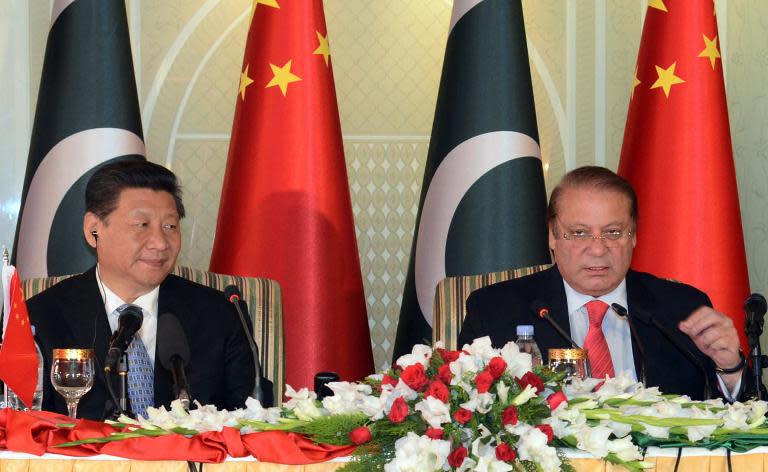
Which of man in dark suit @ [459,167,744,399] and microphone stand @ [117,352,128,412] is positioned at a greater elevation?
man in dark suit @ [459,167,744,399]

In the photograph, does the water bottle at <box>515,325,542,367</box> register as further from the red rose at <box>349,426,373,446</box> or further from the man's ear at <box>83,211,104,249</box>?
the man's ear at <box>83,211,104,249</box>

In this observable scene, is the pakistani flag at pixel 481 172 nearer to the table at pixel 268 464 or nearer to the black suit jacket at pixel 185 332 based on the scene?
the black suit jacket at pixel 185 332

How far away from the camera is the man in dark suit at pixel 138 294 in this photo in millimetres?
3072

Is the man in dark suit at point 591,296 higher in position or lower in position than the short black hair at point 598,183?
lower

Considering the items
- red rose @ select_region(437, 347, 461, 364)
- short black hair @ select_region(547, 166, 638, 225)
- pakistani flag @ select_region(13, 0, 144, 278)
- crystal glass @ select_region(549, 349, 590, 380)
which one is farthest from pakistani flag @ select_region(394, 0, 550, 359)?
red rose @ select_region(437, 347, 461, 364)

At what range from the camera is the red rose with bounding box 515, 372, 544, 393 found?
178 cm

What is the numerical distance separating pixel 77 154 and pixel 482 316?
165cm

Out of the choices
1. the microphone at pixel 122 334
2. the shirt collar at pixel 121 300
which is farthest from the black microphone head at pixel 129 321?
the shirt collar at pixel 121 300

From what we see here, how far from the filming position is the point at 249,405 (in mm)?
2025

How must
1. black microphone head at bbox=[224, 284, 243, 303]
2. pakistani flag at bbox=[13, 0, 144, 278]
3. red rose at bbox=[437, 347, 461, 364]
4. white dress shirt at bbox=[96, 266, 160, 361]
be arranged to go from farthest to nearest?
pakistani flag at bbox=[13, 0, 144, 278]
white dress shirt at bbox=[96, 266, 160, 361]
black microphone head at bbox=[224, 284, 243, 303]
red rose at bbox=[437, 347, 461, 364]

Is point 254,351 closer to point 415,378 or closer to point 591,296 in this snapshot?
point 415,378

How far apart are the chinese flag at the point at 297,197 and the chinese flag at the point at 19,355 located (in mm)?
1618

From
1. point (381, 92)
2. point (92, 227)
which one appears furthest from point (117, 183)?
point (381, 92)

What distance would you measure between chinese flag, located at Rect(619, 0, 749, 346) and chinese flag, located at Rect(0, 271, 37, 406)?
2.46m
